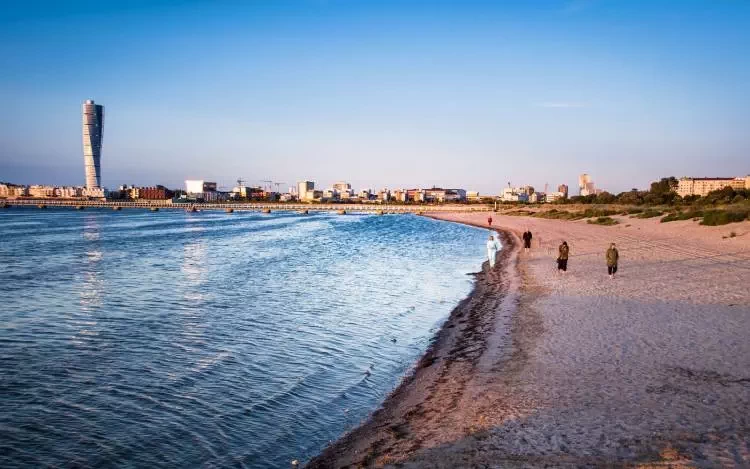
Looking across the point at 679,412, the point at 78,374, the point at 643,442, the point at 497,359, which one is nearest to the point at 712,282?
the point at 497,359

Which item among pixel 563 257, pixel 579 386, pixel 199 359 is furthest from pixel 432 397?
pixel 563 257

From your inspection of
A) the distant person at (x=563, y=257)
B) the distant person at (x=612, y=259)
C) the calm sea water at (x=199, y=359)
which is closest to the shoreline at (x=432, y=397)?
the calm sea water at (x=199, y=359)

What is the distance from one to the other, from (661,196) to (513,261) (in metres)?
96.7

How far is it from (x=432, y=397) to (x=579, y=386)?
2543 millimetres

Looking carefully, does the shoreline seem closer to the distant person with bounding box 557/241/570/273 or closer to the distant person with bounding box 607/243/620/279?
the distant person with bounding box 607/243/620/279

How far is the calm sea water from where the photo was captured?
830cm

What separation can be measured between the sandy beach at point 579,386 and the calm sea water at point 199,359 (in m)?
1.14

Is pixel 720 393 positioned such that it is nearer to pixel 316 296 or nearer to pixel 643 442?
pixel 643 442

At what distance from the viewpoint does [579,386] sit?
950 centimetres

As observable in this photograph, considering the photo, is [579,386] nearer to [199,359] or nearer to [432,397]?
[432,397]

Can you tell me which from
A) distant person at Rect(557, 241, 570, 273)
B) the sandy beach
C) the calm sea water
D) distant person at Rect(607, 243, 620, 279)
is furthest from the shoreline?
distant person at Rect(557, 241, 570, 273)

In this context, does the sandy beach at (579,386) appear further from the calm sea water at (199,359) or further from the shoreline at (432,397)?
the calm sea water at (199,359)

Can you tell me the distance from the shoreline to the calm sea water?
40cm

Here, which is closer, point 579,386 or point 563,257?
point 579,386
